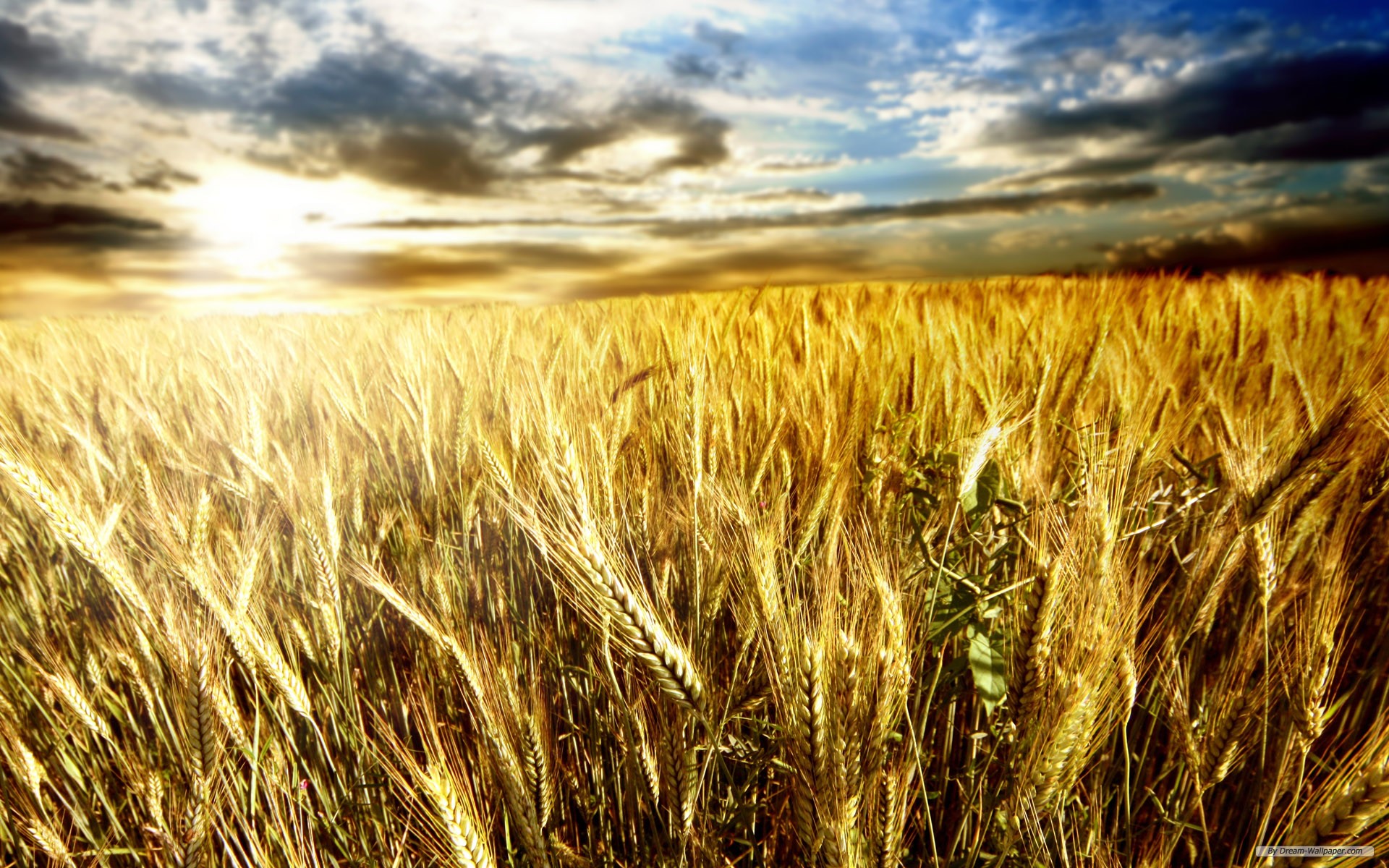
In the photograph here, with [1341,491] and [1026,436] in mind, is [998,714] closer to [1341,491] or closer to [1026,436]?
[1026,436]

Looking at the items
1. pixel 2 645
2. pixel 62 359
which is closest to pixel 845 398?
pixel 2 645

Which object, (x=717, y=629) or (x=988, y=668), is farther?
(x=717, y=629)

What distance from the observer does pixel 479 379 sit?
6.79 feet

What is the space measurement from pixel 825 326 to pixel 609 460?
2093 millimetres

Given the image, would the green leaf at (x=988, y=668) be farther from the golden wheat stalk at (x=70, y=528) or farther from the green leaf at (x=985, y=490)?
the golden wheat stalk at (x=70, y=528)

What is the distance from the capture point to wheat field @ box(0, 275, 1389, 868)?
0.87m

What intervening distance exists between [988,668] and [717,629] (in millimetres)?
549

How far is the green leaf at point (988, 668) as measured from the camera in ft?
3.20

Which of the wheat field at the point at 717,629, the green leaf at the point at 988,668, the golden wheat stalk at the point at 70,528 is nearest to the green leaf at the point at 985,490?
the wheat field at the point at 717,629

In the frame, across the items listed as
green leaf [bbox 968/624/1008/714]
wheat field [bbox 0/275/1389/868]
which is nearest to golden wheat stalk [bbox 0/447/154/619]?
wheat field [bbox 0/275/1389/868]

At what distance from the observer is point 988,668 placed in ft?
3.30

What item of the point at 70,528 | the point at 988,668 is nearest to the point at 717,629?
the point at 988,668

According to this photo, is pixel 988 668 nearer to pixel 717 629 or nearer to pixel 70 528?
pixel 717 629

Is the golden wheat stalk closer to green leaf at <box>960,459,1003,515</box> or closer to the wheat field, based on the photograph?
the wheat field
